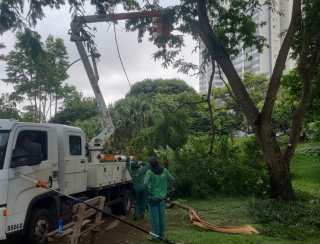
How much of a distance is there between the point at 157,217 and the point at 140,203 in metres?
3.44

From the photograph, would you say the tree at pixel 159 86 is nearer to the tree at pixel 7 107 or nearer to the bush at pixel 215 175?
the tree at pixel 7 107

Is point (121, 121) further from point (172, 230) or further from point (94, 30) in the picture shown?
point (172, 230)

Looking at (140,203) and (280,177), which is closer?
(140,203)

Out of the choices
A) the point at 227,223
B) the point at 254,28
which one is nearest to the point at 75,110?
the point at 254,28

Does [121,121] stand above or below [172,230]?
above

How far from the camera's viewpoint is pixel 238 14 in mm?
15977

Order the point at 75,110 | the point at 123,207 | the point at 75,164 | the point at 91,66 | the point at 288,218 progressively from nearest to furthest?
the point at 75,164
the point at 288,218
the point at 91,66
the point at 123,207
the point at 75,110

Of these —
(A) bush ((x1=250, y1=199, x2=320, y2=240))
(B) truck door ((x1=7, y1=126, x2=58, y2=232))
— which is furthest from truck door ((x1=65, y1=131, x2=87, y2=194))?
(A) bush ((x1=250, y1=199, x2=320, y2=240))

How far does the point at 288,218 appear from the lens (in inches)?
470

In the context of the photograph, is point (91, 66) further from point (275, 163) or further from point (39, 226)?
point (275, 163)

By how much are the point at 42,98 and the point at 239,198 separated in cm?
1938

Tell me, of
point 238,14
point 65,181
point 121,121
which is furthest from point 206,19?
point 121,121

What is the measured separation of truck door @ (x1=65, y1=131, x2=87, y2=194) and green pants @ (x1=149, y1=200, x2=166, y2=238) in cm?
180

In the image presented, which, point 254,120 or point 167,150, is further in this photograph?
point 167,150
